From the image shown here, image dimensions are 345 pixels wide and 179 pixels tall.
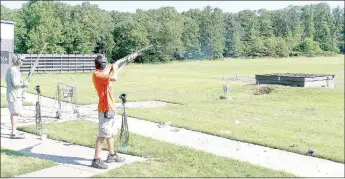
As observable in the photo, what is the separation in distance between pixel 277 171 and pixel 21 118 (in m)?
6.17

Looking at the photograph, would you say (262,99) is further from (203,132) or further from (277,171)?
(277,171)

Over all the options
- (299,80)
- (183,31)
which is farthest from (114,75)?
(299,80)

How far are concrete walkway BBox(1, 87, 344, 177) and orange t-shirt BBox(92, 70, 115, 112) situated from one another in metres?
2.03

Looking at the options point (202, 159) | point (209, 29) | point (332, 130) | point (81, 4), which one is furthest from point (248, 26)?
point (202, 159)

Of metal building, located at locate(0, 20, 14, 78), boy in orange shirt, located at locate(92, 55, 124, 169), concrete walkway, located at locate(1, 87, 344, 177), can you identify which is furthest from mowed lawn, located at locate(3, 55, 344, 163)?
boy in orange shirt, located at locate(92, 55, 124, 169)

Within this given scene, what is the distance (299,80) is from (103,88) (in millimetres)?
12432

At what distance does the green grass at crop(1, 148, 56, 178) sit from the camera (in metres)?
5.71

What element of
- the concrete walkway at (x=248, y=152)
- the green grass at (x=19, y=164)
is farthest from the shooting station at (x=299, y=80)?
the green grass at (x=19, y=164)

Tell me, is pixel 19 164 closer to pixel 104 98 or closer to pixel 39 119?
pixel 104 98

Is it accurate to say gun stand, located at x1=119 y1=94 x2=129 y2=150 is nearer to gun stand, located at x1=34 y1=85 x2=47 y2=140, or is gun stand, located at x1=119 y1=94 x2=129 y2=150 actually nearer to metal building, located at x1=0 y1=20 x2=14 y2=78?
gun stand, located at x1=34 y1=85 x2=47 y2=140

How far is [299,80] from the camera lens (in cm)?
1681

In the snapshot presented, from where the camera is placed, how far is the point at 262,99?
1487 centimetres

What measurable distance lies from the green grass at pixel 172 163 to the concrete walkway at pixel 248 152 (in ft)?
1.03

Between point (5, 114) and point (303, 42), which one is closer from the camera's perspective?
point (5, 114)
